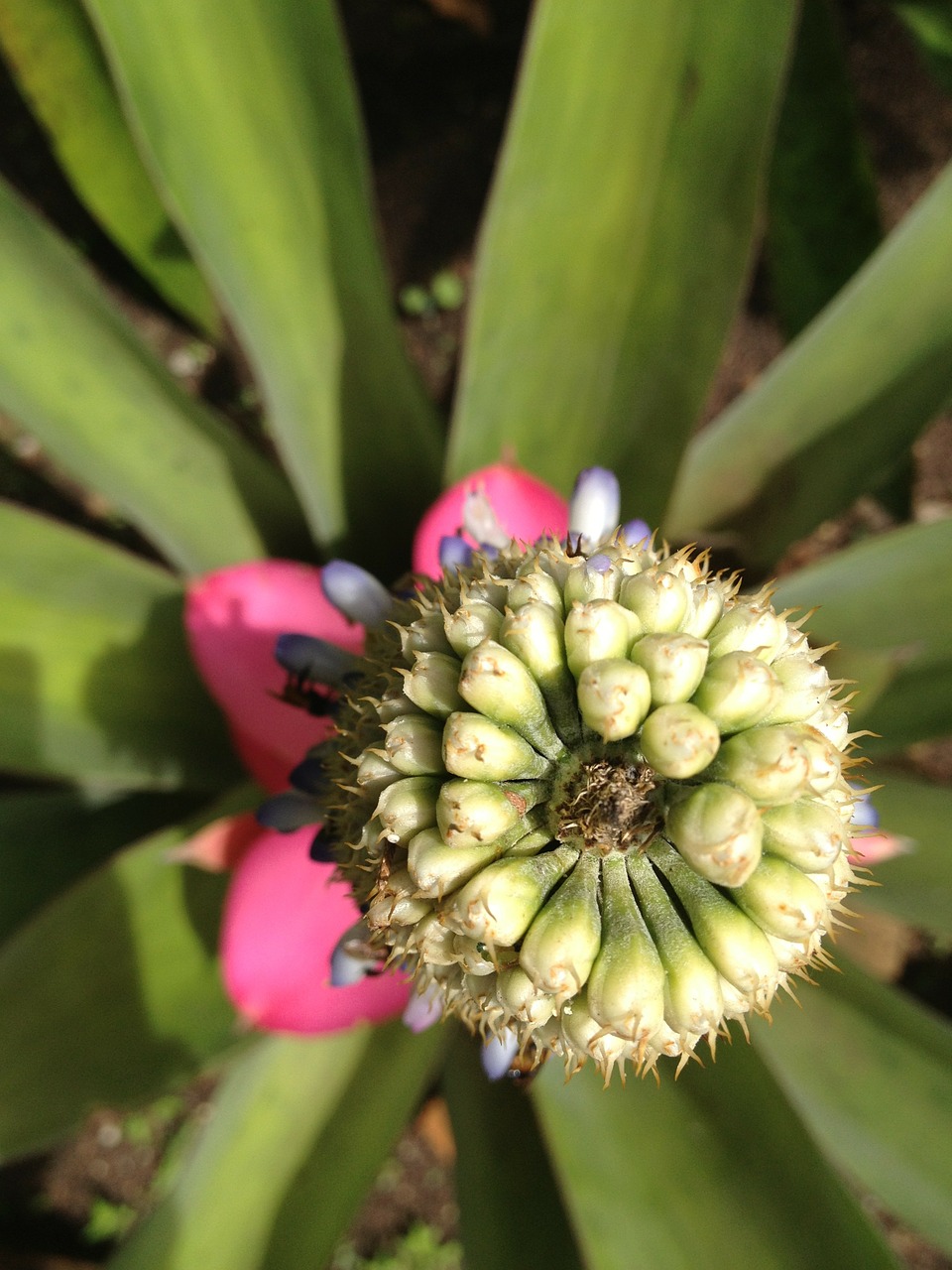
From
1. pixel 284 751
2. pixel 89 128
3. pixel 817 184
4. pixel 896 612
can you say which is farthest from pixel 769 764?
pixel 89 128

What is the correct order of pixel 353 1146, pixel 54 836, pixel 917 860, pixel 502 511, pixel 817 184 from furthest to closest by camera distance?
pixel 817 184 → pixel 54 836 → pixel 917 860 → pixel 353 1146 → pixel 502 511

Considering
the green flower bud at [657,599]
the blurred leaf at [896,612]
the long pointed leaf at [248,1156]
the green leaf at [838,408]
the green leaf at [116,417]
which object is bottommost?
the long pointed leaf at [248,1156]

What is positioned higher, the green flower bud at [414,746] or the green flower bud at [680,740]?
the green flower bud at [680,740]

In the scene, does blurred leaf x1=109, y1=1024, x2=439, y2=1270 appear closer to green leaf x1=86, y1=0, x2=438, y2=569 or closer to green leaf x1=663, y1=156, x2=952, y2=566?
green leaf x1=86, y1=0, x2=438, y2=569

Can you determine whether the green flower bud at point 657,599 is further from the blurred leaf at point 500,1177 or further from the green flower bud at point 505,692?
the blurred leaf at point 500,1177

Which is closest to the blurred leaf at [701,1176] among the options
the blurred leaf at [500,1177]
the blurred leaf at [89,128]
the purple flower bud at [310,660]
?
the blurred leaf at [500,1177]

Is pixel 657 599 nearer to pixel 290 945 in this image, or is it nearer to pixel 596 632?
pixel 596 632

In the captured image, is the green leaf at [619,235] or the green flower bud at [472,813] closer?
the green flower bud at [472,813]
